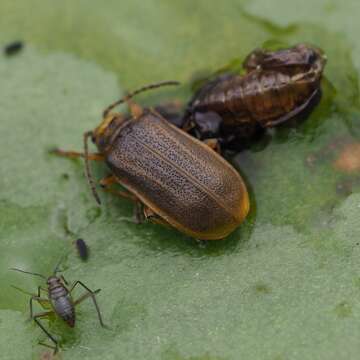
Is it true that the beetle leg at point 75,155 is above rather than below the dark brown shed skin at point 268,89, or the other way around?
below

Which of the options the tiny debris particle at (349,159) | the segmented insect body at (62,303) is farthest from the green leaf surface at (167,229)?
the segmented insect body at (62,303)

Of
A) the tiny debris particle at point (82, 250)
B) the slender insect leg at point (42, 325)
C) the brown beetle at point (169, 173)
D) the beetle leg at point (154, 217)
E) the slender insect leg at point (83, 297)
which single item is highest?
the brown beetle at point (169, 173)

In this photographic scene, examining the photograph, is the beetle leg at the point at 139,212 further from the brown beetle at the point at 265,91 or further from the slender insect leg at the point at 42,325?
the slender insect leg at the point at 42,325

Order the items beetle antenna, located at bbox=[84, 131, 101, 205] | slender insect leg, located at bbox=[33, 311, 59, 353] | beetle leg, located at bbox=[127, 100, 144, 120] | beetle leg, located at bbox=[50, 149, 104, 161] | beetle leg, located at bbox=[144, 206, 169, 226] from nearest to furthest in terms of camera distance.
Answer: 1. slender insect leg, located at bbox=[33, 311, 59, 353]
2. beetle leg, located at bbox=[144, 206, 169, 226]
3. beetle antenna, located at bbox=[84, 131, 101, 205]
4. beetle leg, located at bbox=[50, 149, 104, 161]
5. beetle leg, located at bbox=[127, 100, 144, 120]

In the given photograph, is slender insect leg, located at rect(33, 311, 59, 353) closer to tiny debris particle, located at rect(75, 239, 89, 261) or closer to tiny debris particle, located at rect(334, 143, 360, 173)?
tiny debris particle, located at rect(75, 239, 89, 261)

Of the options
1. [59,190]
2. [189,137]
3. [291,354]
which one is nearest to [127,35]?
[189,137]

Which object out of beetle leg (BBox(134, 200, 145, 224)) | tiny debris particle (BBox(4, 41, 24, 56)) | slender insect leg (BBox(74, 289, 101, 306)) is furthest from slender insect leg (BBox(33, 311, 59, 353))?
tiny debris particle (BBox(4, 41, 24, 56))
